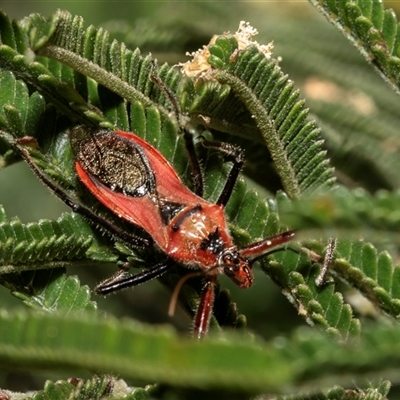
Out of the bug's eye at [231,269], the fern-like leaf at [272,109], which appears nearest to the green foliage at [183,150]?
the fern-like leaf at [272,109]

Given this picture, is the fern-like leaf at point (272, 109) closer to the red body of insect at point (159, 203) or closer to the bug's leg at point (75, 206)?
the red body of insect at point (159, 203)

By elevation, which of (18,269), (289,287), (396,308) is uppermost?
(396,308)

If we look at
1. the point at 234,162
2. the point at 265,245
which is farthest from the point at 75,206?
the point at 265,245

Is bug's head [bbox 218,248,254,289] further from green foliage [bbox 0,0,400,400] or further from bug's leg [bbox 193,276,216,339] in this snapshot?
bug's leg [bbox 193,276,216,339]

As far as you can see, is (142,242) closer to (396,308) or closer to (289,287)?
(289,287)

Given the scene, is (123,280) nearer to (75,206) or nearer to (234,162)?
(75,206)

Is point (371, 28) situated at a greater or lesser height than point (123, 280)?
greater

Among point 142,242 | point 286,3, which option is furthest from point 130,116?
point 286,3
